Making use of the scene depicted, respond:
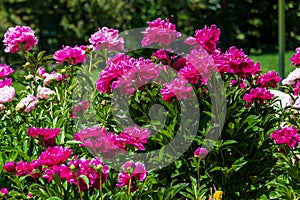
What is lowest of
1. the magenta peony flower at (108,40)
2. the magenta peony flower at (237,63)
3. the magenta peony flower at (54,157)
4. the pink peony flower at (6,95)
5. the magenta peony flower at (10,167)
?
the magenta peony flower at (10,167)

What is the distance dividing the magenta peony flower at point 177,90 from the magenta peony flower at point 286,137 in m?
0.35

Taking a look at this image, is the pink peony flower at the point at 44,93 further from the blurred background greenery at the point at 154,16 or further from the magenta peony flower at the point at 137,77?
the blurred background greenery at the point at 154,16

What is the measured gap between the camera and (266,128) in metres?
2.22

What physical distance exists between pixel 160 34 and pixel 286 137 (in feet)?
1.96

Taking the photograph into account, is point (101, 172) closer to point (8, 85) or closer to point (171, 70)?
point (171, 70)

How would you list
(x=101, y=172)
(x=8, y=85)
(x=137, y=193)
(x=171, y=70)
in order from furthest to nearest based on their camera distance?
(x=8, y=85) < (x=171, y=70) < (x=137, y=193) < (x=101, y=172)

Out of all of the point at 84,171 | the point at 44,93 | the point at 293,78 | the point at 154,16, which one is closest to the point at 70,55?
the point at 44,93

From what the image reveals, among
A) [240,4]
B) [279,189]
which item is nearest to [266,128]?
[279,189]

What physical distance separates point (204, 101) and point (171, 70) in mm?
208

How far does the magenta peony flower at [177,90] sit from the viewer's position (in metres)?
2.00

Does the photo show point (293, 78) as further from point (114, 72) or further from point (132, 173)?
point (132, 173)

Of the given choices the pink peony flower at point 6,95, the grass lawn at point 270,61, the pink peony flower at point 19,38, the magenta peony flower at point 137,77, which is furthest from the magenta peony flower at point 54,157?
the grass lawn at point 270,61

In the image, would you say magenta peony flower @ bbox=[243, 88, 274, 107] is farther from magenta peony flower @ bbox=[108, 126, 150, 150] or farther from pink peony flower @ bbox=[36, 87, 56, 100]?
pink peony flower @ bbox=[36, 87, 56, 100]

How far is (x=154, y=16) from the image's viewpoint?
7973 millimetres
